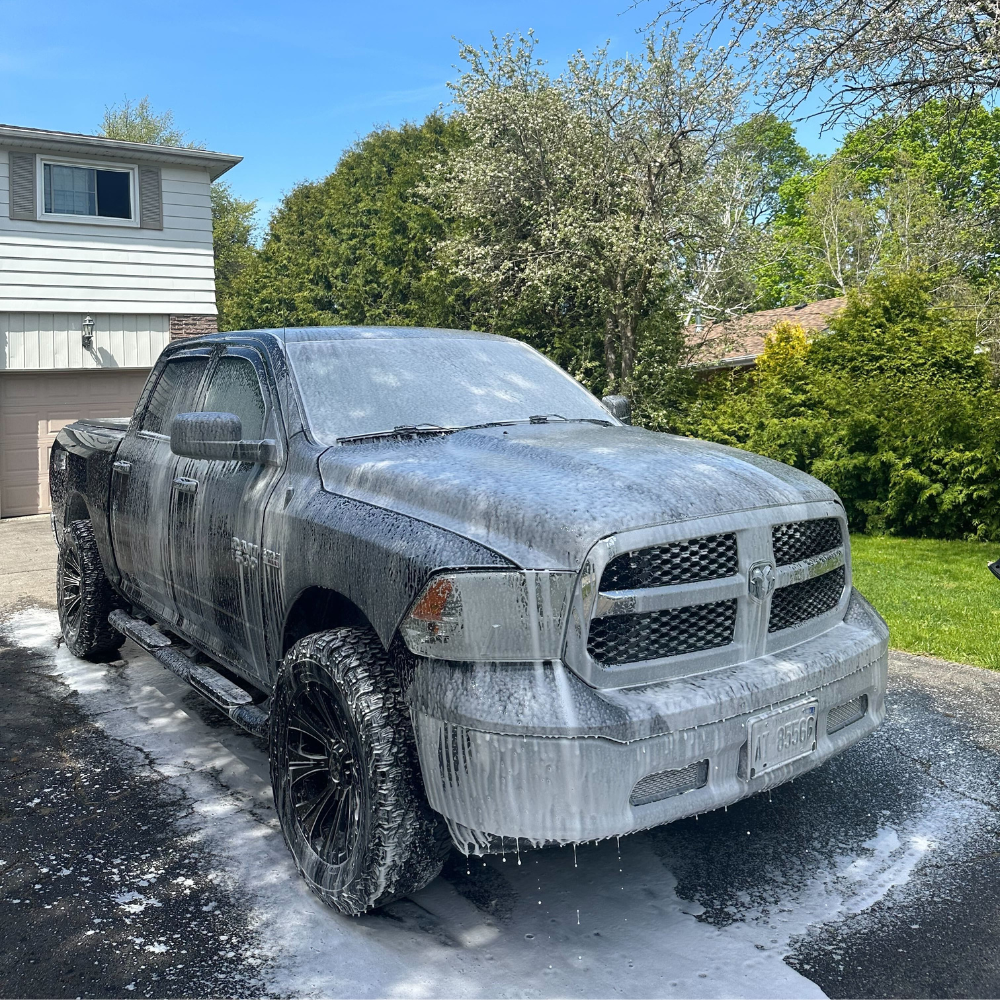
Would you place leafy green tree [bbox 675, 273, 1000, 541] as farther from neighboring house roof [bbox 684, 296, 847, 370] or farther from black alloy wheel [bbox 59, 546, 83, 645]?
black alloy wheel [bbox 59, 546, 83, 645]

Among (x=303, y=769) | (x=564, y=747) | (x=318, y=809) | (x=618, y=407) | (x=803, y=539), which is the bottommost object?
Result: (x=318, y=809)

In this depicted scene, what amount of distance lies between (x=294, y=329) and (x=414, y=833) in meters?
2.39

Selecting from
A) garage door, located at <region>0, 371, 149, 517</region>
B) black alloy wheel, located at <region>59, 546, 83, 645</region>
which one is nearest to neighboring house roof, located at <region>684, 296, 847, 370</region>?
garage door, located at <region>0, 371, 149, 517</region>

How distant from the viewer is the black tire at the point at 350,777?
2914 millimetres

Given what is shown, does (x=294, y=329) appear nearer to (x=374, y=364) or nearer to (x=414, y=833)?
(x=374, y=364)

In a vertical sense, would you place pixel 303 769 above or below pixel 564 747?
below

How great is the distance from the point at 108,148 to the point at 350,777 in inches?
571

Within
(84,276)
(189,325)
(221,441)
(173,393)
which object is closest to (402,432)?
(221,441)

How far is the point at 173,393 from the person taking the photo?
17.3ft

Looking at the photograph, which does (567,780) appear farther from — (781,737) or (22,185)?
(22,185)

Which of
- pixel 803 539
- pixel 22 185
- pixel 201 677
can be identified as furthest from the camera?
pixel 22 185

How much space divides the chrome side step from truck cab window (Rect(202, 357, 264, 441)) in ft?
3.44

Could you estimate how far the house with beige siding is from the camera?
14.7 metres

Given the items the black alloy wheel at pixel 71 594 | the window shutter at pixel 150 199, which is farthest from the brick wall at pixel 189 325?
the black alloy wheel at pixel 71 594
